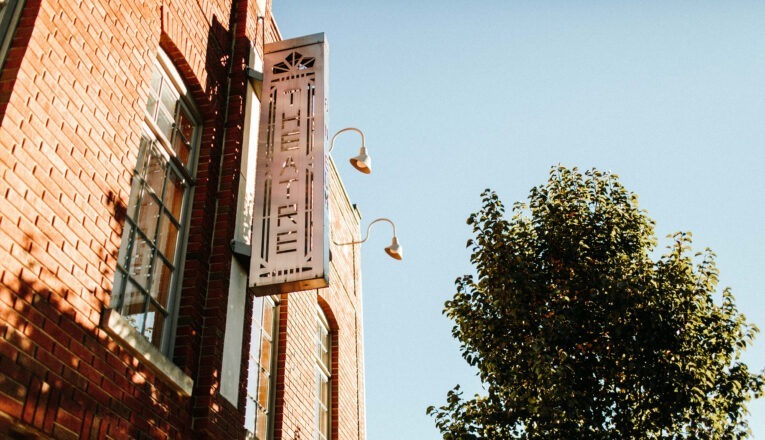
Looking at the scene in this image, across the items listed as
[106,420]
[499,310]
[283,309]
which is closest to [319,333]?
[283,309]

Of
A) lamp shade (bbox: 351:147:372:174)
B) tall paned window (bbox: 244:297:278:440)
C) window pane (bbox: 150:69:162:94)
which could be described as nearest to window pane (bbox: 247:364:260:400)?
tall paned window (bbox: 244:297:278:440)

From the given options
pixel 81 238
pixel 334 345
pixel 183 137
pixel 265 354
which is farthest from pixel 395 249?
pixel 81 238

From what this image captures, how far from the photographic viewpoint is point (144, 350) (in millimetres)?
4711

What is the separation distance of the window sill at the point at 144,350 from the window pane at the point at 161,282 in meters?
0.63

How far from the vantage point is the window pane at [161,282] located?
5488mm

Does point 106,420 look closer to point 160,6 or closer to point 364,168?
point 160,6

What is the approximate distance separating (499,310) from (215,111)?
512 centimetres

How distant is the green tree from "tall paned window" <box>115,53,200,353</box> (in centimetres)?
483

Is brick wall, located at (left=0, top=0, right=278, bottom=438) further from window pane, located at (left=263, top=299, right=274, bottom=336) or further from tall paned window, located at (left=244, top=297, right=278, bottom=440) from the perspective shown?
window pane, located at (left=263, top=299, right=274, bottom=336)

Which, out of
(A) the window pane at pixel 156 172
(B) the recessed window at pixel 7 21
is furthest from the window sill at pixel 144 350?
(B) the recessed window at pixel 7 21

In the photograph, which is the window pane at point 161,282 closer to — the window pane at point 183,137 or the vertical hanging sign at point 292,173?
the vertical hanging sign at point 292,173

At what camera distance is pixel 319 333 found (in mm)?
10602

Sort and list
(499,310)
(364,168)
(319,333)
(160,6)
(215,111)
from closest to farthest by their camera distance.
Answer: (160,6) → (215,111) → (364,168) → (499,310) → (319,333)

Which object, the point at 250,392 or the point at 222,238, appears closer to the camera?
the point at 222,238
